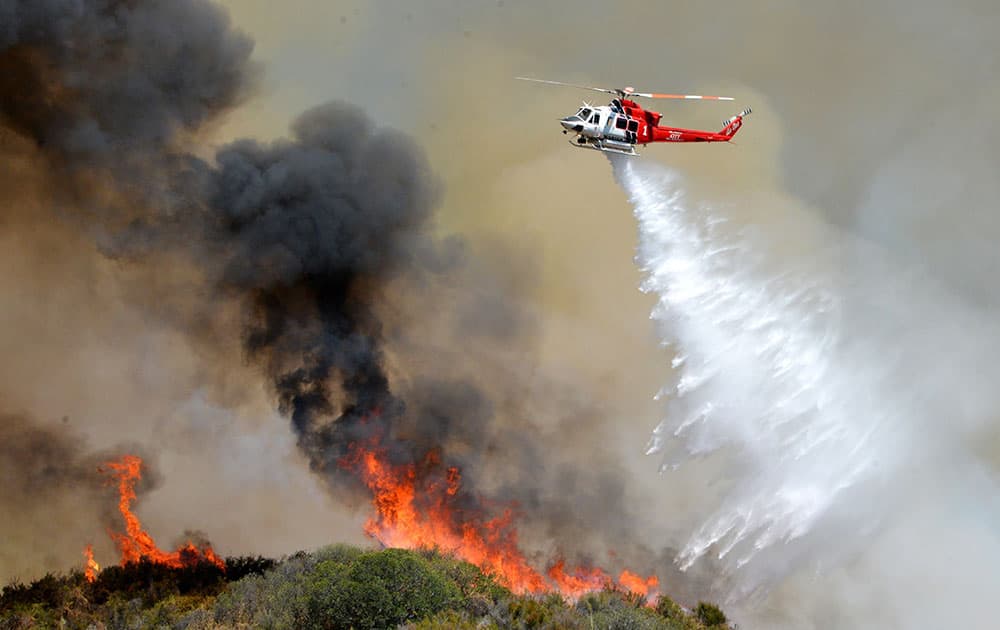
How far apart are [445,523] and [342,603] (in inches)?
793

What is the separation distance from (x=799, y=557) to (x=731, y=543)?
477 cm

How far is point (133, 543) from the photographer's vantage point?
2557 inches

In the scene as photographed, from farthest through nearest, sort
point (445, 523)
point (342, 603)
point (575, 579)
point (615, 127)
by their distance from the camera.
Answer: point (575, 579)
point (445, 523)
point (615, 127)
point (342, 603)

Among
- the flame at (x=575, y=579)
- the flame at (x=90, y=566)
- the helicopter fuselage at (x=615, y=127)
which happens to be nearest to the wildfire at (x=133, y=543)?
the flame at (x=90, y=566)

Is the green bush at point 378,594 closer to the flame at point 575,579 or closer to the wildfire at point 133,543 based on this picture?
the flame at point 575,579

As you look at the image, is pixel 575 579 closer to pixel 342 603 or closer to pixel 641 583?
pixel 641 583

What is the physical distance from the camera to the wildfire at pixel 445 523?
204ft

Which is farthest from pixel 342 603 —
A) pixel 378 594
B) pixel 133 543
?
pixel 133 543

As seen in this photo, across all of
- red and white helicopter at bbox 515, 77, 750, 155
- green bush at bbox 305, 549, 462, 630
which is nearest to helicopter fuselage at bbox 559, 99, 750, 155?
red and white helicopter at bbox 515, 77, 750, 155

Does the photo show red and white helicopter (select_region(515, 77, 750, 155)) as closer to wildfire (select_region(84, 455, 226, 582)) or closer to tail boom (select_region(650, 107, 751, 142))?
tail boom (select_region(650, 107, 751, 142))

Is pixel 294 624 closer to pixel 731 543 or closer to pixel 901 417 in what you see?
pixel 731 543

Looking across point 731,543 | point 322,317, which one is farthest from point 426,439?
point 731,543

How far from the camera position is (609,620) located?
42.6m

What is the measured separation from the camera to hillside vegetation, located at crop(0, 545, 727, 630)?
42.4 m
